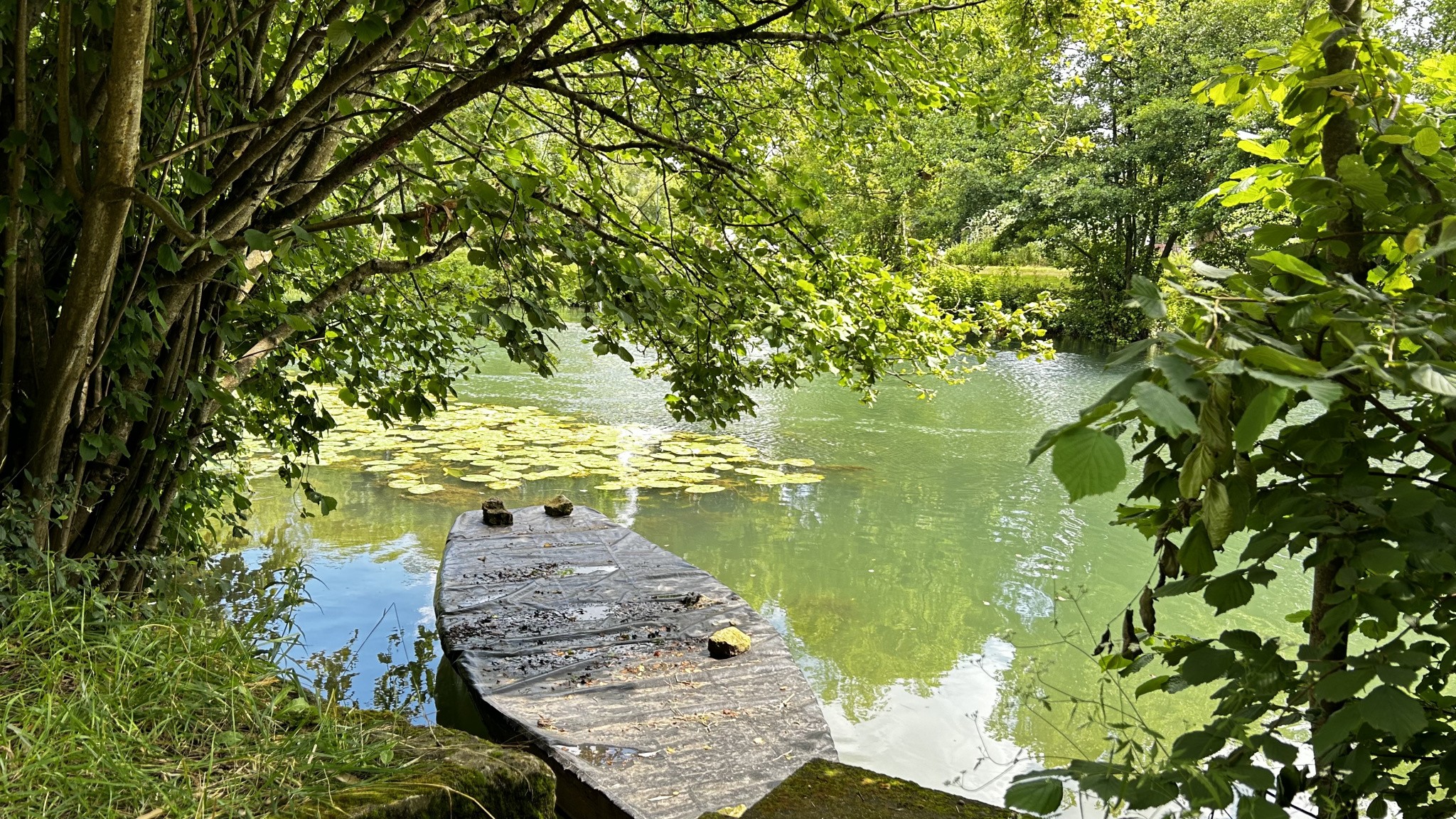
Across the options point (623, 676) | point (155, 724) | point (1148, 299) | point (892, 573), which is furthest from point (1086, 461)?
point (892, 573)

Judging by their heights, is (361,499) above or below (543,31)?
below

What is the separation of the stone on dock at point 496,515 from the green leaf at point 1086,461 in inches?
215

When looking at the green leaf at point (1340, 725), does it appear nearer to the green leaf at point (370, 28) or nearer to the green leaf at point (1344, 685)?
the green leaf at point (1344, 685)

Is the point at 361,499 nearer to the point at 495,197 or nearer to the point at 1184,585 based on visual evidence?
the point at 495,197

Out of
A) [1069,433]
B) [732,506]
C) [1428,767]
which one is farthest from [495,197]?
[732,506]

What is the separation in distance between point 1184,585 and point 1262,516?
0.11 meters

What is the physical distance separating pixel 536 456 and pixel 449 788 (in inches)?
311

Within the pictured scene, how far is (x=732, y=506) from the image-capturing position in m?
7.88

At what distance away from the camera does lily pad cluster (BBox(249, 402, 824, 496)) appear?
8391mm

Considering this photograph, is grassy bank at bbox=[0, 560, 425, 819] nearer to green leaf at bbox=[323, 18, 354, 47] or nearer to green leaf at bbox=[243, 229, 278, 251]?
green leaf at bbox=[243, 229, 278, 251]

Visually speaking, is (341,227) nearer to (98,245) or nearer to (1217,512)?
(98,245)

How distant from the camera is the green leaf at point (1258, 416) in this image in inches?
26.5

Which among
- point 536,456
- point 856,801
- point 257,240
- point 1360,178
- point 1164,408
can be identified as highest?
point 257,240

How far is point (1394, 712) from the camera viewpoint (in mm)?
814
